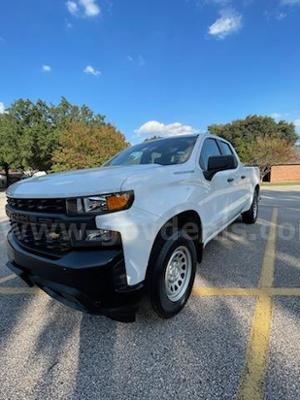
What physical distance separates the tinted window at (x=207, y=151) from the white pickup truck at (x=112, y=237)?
339 mm

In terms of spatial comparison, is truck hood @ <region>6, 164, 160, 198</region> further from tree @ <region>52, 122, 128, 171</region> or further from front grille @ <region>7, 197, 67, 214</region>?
tree @ <region>52, 122, 128, 171</region>

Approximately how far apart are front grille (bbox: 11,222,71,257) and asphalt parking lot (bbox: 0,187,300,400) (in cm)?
85

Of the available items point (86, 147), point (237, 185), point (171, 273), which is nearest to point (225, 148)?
point (237, 185)

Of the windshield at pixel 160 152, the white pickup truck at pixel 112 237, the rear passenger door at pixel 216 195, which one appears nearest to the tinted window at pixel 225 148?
the rear passenger door at pixel 216 195

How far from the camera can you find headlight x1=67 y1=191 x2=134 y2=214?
2.35 meters

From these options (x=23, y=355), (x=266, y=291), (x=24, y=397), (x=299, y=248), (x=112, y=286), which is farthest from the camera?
(x=299, y=248)

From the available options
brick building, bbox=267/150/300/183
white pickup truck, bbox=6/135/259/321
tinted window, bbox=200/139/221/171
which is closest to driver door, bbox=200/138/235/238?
tinted window, bbox=200/139/221/171

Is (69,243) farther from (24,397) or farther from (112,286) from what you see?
(24,397)

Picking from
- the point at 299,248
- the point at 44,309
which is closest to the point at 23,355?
the point at 44,309

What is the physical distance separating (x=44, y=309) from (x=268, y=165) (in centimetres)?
4223

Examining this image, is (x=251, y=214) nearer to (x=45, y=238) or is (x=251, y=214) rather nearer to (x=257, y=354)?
(x=257, y=354)

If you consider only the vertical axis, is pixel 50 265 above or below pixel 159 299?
above

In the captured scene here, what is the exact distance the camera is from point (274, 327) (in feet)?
9.20

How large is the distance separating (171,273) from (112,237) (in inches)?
38.9
